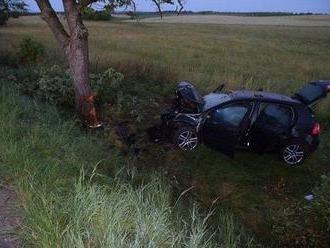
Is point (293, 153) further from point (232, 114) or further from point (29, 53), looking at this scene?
point (29, 53)

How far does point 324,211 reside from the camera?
523 cm

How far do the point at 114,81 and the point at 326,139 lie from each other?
579cm

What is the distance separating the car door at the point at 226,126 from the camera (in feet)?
31.1

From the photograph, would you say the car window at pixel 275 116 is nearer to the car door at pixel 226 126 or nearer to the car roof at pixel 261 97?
the car roof at pixel 261 97

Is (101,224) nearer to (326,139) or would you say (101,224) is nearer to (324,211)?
(324,211)

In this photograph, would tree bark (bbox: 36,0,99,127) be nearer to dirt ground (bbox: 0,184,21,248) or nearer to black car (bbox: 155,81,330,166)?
black car (bbox: 155,81,330,166)

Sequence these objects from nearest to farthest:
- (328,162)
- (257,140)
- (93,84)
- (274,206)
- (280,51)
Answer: (274,206), (257,140), (328,162), (93,84), (280,51)

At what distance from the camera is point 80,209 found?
3641 millimetres

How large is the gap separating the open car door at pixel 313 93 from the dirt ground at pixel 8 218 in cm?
714

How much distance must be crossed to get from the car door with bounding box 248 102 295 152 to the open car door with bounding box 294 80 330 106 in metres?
0.57

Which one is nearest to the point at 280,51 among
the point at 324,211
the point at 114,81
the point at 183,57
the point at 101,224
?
the point at 183,57

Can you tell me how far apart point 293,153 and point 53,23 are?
245 inches

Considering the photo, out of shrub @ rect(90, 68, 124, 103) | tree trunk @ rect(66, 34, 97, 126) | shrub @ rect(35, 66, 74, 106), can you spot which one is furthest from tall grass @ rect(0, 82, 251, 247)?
shrub @ rect(90, 68, 124, 103)

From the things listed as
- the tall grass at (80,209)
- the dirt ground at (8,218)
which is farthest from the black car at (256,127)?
the dirt ground at (8,218)
